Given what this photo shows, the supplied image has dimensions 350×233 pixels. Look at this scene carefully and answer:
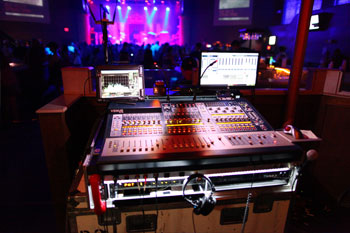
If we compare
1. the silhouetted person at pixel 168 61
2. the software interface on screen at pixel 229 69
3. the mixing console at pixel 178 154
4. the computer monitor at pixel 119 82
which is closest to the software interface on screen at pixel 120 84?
the computer monitor at pixel 119 82

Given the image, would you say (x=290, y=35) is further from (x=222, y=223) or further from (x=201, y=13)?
(x=222, y=223)

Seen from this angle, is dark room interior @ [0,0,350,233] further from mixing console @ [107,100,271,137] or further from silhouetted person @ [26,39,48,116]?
silhouetted person @ [26,39,48,116]

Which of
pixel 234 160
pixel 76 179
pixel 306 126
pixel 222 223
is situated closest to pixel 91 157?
pixel 76 179

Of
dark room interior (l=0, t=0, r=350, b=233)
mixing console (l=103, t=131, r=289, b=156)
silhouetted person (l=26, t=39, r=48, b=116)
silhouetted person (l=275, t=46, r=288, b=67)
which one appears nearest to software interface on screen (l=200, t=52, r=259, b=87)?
dark room interior (l=0, t=0, r=350, b=233)

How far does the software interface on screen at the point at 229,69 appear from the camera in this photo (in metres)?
1.82

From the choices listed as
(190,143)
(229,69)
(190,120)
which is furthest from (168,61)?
(190,143)

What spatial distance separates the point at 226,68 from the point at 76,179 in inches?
54.3

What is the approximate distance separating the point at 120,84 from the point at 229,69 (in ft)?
2.93

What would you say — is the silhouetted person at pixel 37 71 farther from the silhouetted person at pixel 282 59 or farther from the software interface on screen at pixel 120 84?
the silhouetted person at pixel 282 59

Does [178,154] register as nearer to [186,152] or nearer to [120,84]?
[186,152]

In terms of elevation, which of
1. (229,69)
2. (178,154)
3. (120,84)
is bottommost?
(178,154)

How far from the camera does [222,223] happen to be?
149cm

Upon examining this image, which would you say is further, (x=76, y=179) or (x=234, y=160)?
(x=76, y=179)

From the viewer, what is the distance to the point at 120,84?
1.68 metres
